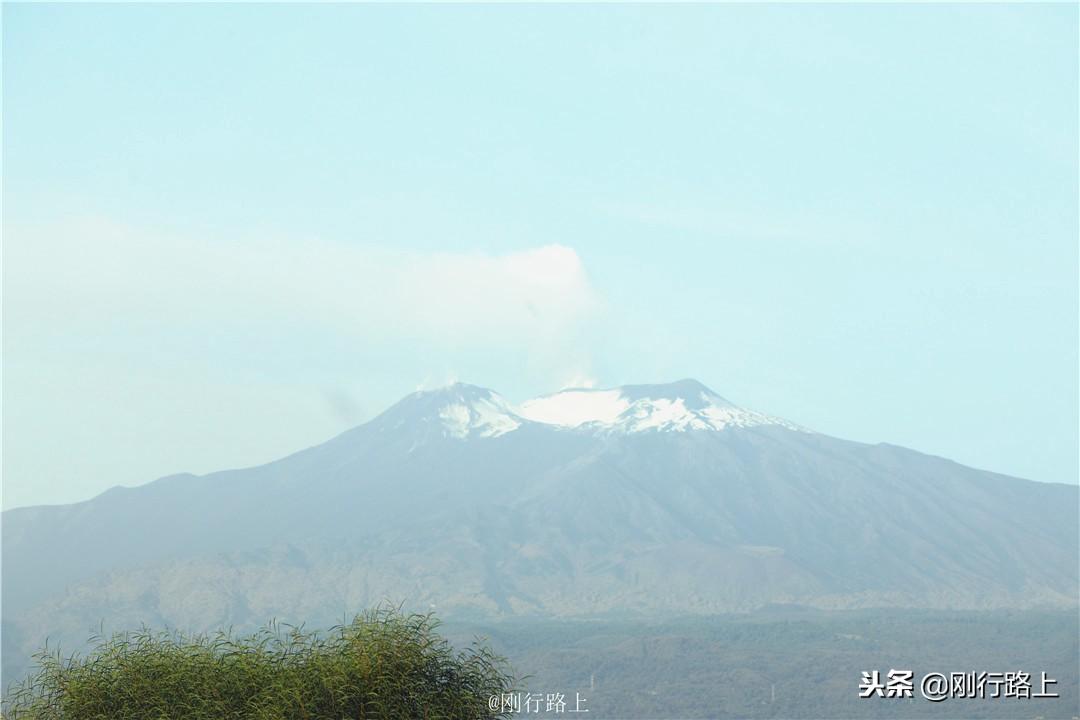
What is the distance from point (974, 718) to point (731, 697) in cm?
3293

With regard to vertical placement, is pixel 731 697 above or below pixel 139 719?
below

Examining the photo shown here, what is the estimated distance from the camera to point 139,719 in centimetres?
1551

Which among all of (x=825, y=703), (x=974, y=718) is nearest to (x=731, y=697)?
(x=825, y=703)

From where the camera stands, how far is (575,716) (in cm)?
18825

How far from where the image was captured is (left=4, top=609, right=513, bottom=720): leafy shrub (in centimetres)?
1518

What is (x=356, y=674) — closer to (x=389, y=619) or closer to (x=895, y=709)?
(x=389, y=619)

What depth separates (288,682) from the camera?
15258 millimetres

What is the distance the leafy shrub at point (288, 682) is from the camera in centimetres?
1518

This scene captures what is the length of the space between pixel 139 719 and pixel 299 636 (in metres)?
2.10

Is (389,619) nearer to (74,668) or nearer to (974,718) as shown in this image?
(74,668)

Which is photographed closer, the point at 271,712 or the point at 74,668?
the point at 271,712

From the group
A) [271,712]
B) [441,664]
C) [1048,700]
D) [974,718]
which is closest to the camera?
[271,712]

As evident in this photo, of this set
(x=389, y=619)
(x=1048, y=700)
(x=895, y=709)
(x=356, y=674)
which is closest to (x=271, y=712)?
(x=356, y=674)

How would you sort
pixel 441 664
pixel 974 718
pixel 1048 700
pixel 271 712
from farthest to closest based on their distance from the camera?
pixel 1048 700, pixel 974 718, pixel 441 664, pixel 271 712
